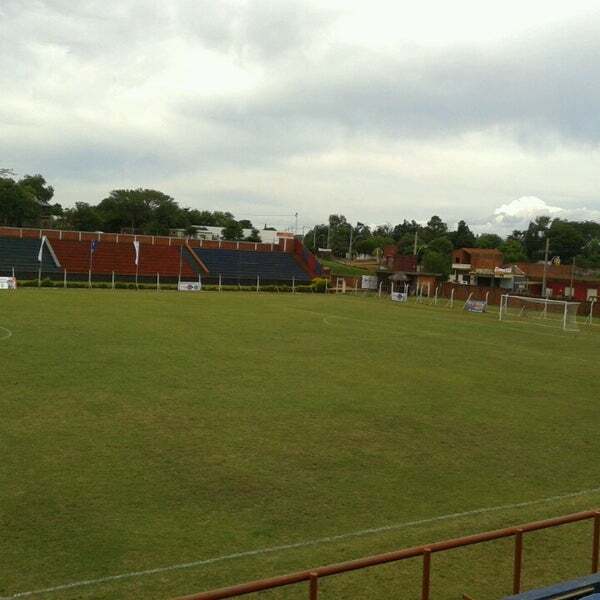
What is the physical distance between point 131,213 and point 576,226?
10336 centimetres

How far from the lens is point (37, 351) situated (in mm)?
22438

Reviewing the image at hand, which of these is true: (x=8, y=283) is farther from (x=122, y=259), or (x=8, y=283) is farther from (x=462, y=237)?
(x=462, y=237)

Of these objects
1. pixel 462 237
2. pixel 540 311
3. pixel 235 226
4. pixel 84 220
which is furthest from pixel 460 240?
pixel 540 311

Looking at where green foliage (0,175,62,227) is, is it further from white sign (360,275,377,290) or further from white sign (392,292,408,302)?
white sign (392,292,408,302)

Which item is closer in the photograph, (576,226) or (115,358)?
(115,358)

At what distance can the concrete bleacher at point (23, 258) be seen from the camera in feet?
187

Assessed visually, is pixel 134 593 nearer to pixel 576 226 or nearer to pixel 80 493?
pixel 80 493

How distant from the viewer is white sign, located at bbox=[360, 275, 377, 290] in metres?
71.7

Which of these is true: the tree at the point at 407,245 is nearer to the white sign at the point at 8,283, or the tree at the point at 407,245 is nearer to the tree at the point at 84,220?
the tree at the point at 84,220

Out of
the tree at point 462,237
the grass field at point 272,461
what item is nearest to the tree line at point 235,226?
the tree at point 462,237

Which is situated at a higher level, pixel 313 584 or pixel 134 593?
pixel 313 584

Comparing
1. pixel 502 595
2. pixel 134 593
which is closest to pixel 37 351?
pixel 134 593

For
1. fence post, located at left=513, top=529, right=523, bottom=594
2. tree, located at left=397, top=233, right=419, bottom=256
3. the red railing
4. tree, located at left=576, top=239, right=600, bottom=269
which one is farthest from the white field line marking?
tree, located at left=397, top=233, right=419, bottom=256

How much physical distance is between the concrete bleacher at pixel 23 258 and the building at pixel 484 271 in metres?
46.5
